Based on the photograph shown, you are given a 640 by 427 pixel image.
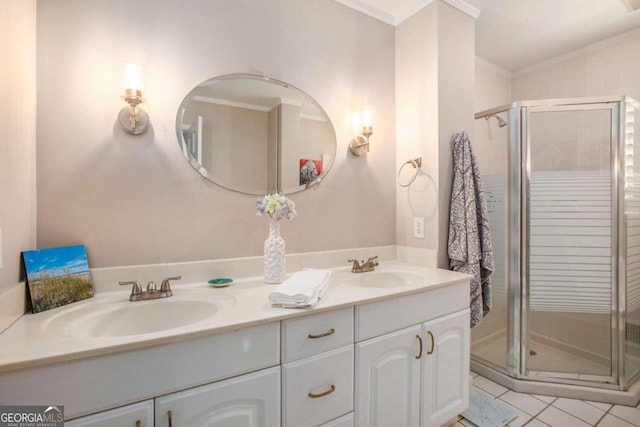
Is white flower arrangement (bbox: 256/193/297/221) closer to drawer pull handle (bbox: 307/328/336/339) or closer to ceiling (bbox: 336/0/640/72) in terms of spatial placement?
drawer pull handle (bbox: 307/328/336/339)

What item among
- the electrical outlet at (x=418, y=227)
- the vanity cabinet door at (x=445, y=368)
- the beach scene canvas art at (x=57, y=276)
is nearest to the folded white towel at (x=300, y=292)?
the vanity cabinet door at (x=445, y=368)

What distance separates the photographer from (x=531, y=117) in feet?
6.34

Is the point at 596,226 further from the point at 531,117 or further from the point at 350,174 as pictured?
the point at 350,174

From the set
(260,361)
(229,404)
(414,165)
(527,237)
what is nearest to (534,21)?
(414,165)

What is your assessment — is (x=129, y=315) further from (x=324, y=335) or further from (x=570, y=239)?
(x=570, y=239)

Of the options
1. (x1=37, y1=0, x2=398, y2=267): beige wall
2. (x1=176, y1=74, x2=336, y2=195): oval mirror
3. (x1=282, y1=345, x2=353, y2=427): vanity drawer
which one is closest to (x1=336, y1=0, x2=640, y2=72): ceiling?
(x1=37, y1=0, x2=398, y2=267): beige wall

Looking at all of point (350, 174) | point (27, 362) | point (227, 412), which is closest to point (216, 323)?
point (227, 412)

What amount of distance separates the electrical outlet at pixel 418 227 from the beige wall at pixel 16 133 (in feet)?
6.10

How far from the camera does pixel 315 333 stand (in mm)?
1017

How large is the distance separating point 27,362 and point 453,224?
1.83m

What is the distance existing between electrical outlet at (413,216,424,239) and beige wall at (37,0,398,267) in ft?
1.35

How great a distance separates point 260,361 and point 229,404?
0.47 feet

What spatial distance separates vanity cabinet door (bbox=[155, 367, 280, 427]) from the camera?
80 centimetres

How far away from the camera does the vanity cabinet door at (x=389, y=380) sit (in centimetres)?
113
